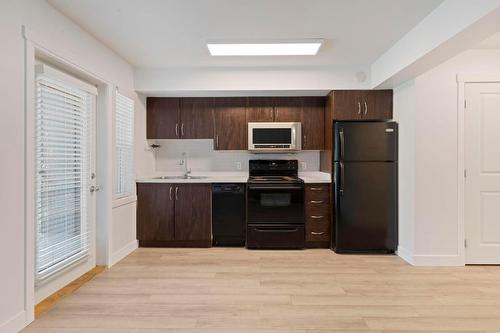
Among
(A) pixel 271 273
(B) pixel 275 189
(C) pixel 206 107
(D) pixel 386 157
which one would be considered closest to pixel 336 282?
(A) pixel 271 273

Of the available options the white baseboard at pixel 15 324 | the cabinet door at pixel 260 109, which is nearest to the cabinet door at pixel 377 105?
the cabinet door at pixel 260 109

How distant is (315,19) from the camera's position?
8.91ft

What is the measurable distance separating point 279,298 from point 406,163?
2222mm

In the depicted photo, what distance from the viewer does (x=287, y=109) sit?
441cm

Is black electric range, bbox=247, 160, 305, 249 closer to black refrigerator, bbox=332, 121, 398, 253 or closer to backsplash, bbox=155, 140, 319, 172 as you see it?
black refrigerator, bbox=332, 121, 398, 253

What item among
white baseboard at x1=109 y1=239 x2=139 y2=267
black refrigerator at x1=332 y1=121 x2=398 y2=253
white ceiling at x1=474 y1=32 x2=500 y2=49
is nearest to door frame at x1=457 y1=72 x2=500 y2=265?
white ceiling at x1=474 y1=32 x2=500 y2=49

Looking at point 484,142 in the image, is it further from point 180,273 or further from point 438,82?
point 180,273

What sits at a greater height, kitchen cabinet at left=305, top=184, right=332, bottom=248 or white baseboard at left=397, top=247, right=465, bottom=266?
kitchen cabinet at left=305, top=184, right=332, bottom=248

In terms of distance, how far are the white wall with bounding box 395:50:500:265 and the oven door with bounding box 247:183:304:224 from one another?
53.4 inches

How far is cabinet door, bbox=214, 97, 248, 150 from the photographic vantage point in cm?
443

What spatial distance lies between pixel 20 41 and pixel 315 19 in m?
2.23

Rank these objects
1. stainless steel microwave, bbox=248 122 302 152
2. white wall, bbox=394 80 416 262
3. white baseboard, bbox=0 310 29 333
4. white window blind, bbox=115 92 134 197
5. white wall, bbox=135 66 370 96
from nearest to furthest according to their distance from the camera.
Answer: white baseboard, bbox=0 310 29 333 < white wall, bbox=394 80 416 262 < white window blind, bbox=115 92 134 197 < white wall, bbox=135 66 370 96 < stainless steel microwave, bbox=248 122 302 152

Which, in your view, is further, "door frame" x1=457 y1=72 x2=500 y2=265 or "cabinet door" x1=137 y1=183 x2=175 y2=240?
"cabinet door" x1=137 y1=183 x2=175 y2=240

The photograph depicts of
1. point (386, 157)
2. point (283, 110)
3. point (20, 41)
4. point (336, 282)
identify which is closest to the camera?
point (20, 41)
